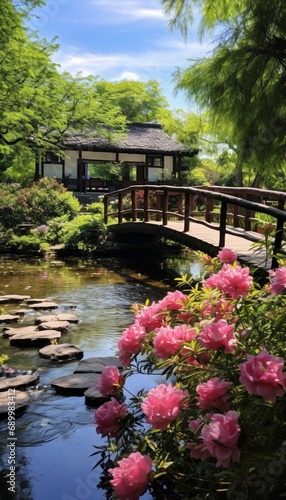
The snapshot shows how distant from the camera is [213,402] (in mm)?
1909

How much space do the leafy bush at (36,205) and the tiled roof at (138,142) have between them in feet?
29.4

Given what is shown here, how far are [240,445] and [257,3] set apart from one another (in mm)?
6196

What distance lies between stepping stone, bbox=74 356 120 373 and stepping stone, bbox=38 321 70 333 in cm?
119

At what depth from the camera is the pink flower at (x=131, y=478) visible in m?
1.82

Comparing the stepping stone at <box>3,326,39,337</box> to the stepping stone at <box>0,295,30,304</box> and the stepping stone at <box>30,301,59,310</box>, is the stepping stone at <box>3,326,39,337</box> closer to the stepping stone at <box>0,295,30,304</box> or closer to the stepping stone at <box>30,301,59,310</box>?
the stepping stone at <box>30,301,59,310</box>

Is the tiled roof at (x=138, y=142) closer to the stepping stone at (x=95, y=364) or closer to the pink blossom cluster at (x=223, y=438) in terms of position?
the stepping stone at (x=95, y=364)

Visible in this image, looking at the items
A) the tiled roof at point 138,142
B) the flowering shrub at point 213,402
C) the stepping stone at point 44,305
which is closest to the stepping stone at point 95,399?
the flowering shrub at point 213,402

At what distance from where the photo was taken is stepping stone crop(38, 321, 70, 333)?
5.87m

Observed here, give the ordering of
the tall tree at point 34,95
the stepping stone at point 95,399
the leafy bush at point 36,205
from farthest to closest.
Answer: the leafy bush at point 36,205, the tall tree at point 34,95, the stepping stone at point 95,399

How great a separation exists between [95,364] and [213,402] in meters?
2.82

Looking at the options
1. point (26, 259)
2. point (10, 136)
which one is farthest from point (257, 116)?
point (10, 136)

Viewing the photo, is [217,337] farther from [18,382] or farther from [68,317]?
[68,317]

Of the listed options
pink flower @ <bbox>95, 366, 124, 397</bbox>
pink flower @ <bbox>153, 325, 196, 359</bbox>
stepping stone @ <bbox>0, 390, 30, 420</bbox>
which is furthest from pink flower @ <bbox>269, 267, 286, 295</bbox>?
A: stepping stone @ <bbox>0, 390, 30, 420</bbox>

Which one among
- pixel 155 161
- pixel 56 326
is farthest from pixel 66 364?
pixel 155 161
